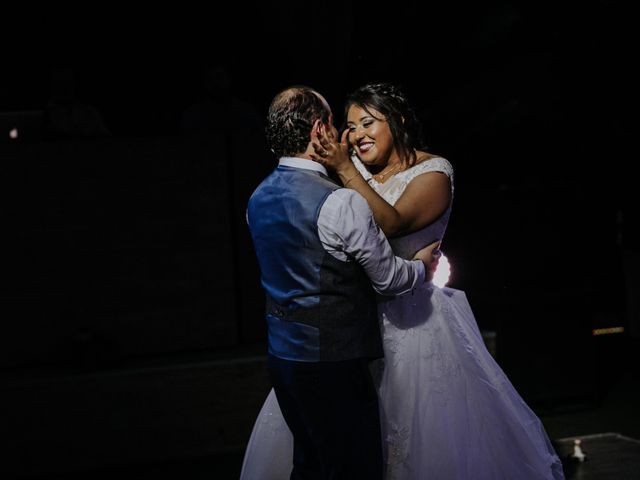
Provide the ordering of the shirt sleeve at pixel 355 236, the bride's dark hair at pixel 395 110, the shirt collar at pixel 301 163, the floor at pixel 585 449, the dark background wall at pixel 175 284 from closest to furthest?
the shirt sleeve at pixel 355 236
the shirt collar at pixel 301 163
the bride's dark hair at pixel 395 110
the floor at pixel 585 449
the dark background wall at pixel 175 284

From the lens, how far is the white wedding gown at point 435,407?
2.22 meters

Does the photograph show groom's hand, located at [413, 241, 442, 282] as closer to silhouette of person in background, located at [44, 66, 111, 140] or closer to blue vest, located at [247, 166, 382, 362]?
blue vest, located at [247, 166, 382, 362]

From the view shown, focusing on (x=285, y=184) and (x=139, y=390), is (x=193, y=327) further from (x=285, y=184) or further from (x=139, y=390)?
(x=285, y=184)

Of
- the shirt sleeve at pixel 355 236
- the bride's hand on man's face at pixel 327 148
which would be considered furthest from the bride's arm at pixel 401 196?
the shirt sleeve at pixel 355 236

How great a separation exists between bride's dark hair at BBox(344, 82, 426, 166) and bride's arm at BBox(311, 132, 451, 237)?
17 centimetres

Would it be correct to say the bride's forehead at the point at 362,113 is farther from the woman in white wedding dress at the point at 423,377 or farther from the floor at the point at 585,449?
the floor at the point at 585,449

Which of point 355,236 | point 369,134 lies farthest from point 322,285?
point 369,134

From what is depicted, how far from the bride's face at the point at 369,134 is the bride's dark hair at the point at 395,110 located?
0.04 ft

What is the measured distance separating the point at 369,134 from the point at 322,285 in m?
0.69

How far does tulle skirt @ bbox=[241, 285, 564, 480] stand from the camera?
87.3 inches

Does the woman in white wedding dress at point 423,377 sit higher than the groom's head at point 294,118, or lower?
lower

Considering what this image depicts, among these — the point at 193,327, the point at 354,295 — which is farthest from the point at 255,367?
the point at 354,295

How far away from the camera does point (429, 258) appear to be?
7.43ft

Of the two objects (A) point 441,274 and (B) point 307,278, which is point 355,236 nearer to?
(B) point 307,278
